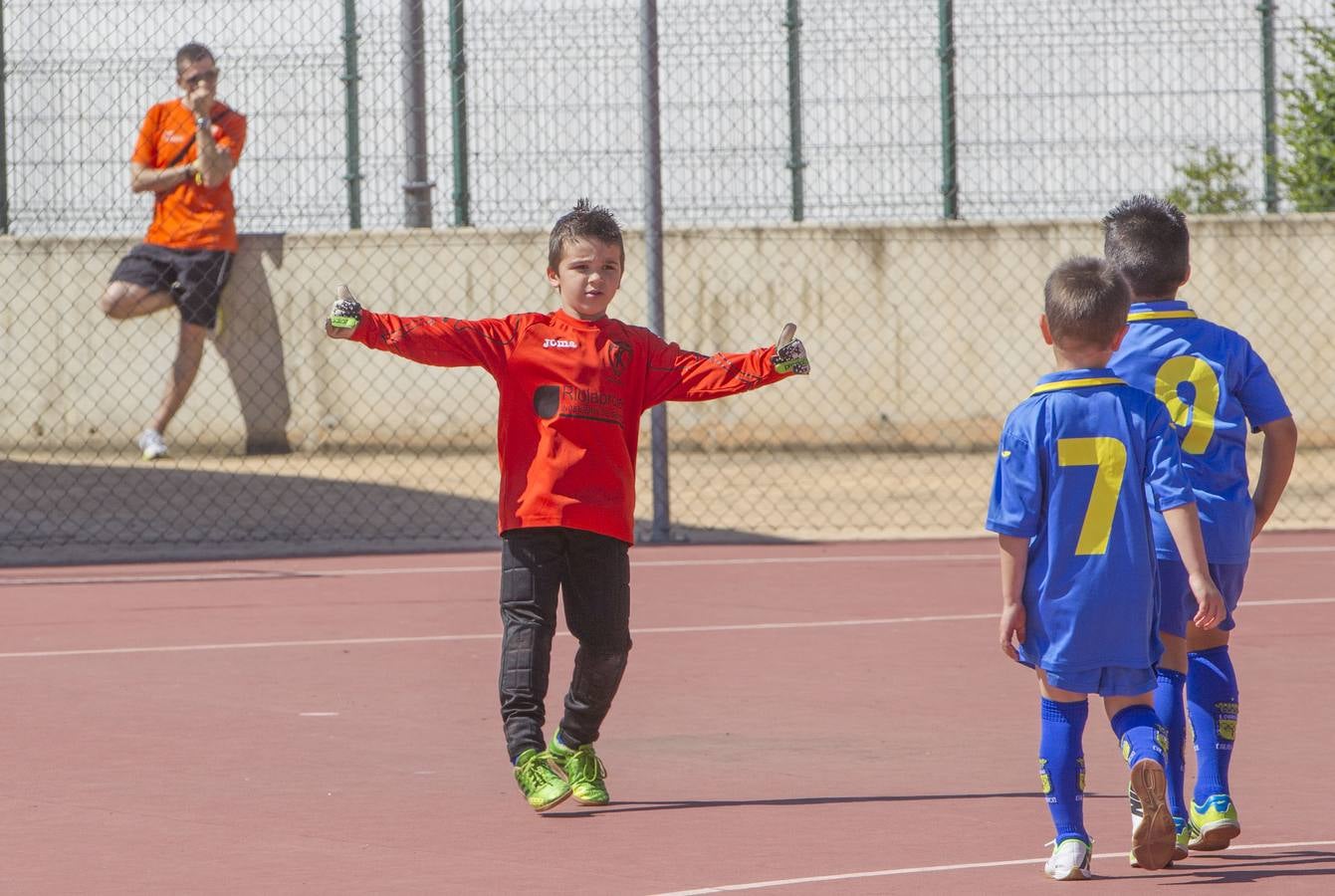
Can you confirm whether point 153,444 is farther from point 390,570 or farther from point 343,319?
point 343,319

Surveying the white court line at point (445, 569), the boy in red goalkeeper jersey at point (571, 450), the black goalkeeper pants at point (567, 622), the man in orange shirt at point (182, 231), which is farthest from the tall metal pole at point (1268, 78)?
the black goalkeeper pants at point (567, 622)

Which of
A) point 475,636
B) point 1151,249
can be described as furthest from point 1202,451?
point 475,636

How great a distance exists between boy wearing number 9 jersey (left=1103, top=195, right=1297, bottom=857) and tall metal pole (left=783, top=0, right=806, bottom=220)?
10.2 meters

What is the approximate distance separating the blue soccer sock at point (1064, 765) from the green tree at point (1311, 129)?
11.8 m

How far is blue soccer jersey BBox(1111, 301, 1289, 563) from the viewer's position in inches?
219

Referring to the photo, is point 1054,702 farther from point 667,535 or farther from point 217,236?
point 217,236

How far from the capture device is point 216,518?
1332 centimetres

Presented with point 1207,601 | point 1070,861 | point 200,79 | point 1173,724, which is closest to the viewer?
point 1070,861

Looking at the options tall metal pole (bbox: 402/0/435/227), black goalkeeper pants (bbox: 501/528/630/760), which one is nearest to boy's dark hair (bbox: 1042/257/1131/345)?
black goalkeeper pants (bbox: 501/528/630/760)

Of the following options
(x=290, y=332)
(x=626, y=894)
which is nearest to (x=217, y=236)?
(x=290, y=332)

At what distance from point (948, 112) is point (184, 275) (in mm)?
5281

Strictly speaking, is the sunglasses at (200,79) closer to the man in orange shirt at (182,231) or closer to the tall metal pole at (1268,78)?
the man in orange shirt at (182,231)

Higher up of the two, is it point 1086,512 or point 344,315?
point 344,315

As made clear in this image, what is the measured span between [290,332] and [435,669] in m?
7.64
